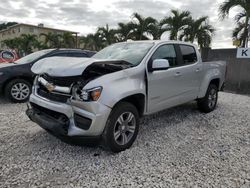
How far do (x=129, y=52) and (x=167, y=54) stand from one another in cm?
75

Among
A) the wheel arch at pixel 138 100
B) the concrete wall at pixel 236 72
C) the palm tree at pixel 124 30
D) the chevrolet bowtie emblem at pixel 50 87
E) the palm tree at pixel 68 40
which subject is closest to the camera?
the chevrolet bowtie emblem at pixel 50 87

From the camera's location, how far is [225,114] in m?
5.73

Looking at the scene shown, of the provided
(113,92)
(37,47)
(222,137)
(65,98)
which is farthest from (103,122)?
(37,47)

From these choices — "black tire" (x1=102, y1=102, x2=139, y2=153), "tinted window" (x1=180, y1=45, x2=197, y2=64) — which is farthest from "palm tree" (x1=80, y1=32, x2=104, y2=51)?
"black tire" (x1=102, y1=102, x2=139, y2=153)

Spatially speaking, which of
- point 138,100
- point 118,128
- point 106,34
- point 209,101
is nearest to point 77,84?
point 118,128

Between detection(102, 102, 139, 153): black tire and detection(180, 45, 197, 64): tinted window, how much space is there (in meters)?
1.95

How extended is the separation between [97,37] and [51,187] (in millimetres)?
23046

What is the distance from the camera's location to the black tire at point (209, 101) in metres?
5.61

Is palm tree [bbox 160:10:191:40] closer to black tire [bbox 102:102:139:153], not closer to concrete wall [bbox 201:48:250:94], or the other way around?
concrete wall [bbox 201:48:250:94]

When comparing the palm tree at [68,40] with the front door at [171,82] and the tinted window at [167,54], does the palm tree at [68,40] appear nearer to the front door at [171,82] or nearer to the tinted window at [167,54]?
the front door at [171,82]

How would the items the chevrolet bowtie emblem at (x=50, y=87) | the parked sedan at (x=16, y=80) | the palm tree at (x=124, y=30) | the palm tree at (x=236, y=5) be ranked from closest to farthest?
1. the chevrolet bowtie emblem at (x=50, y=87)
2. the parked sedan at (x=16, y=80)
3. the palm tree at (x=236, y=5)
4. the palm tree at (x=124, y=30)

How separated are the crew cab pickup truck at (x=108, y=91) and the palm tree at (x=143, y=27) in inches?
525

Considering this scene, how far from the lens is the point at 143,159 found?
3340mm

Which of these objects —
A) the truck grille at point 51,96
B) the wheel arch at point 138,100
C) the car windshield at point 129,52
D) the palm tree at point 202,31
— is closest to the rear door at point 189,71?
the car windshield at point 129,52
